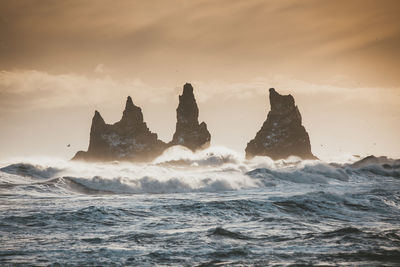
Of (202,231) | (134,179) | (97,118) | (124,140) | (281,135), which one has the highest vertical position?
(97,118)

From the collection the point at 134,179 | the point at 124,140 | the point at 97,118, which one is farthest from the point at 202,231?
the point at 97,118

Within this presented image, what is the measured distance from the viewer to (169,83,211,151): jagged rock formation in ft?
263

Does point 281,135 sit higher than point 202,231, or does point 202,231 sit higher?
point 281,135

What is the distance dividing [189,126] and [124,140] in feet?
53.7

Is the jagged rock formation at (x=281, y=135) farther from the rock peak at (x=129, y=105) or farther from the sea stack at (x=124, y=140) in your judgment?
the rock peak at (x=129, y=105)

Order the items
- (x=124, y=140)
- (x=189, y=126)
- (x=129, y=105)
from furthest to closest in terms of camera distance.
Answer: (x=129, y=105)
(x=124, y=140)
(x=189, y=126)

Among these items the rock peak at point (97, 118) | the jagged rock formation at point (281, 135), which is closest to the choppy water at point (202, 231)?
the jagged rock formation at point (281, 135)

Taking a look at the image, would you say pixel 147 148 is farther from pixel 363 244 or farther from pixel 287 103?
pixel 363 244

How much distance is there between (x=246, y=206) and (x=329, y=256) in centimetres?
685

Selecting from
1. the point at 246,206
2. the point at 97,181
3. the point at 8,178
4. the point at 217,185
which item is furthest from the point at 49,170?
the point at 246,206

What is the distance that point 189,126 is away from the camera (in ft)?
270

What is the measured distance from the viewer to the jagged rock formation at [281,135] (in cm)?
7869

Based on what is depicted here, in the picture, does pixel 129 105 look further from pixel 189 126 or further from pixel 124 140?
pixel 189 126

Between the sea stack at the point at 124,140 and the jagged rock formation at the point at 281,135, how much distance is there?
→ 22.7 meters
